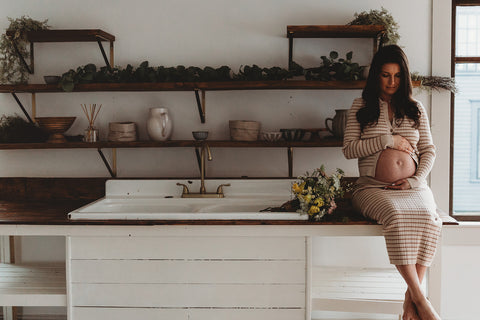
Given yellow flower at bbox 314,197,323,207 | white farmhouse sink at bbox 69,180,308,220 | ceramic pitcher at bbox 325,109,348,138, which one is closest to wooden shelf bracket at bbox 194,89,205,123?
white farmhouse sink at bbox 69,180,308,220

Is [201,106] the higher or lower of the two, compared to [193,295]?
higher

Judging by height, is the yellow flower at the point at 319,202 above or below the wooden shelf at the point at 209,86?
below

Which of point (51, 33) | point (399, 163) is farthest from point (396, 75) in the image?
point (51, 33)

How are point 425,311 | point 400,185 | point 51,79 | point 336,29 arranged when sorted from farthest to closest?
point 51,79 < point 336,29 < point 400,185 < point 425,311

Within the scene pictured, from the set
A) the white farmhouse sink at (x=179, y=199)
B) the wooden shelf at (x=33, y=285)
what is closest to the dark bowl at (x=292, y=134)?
the white farmhouse sink at (x=179, y=199)

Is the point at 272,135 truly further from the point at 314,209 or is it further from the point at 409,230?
the point at 409,230

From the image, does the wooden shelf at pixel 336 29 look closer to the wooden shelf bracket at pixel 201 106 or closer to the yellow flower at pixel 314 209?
the wooden shelf bracket at pixel 201 106

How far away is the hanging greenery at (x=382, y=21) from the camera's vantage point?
9.78 ft

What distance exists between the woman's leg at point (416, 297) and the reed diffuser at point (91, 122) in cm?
199

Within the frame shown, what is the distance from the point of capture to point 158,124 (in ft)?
10.00

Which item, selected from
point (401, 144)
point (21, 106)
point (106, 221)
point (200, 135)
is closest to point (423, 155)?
point (401, 144)

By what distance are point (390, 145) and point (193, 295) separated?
1300 millimetres

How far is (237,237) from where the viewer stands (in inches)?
96.4

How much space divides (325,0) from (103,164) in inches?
72.0
